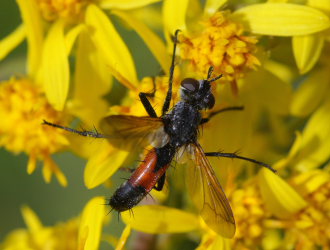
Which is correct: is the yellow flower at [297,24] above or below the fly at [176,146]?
above

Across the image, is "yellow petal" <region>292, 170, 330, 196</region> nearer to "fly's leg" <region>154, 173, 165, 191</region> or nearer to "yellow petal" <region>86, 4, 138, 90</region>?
"fly's leg" <region>154, 173, 165, 191</region>

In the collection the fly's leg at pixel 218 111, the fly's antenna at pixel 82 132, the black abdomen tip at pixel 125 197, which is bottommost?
the black abdomen tip at pixel 125 197

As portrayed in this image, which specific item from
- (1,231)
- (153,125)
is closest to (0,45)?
(153,125)

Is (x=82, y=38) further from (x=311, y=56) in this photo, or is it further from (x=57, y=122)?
(x=311, y=56)

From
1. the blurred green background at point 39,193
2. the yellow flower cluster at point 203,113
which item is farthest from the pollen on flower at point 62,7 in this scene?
the blurred green background at point 39,193

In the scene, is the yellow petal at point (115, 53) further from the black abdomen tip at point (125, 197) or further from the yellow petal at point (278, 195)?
the yellow petal at point (278, 195)

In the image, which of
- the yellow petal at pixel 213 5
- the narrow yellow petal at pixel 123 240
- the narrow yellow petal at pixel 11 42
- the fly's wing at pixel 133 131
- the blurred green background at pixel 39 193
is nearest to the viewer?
the fly's wing at pixel 133 131

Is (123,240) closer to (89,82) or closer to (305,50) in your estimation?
(89,82)

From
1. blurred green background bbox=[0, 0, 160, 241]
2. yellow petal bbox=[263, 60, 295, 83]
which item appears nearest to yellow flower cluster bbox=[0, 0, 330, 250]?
yellow petal bbox=[263, 60, 295, 83]
